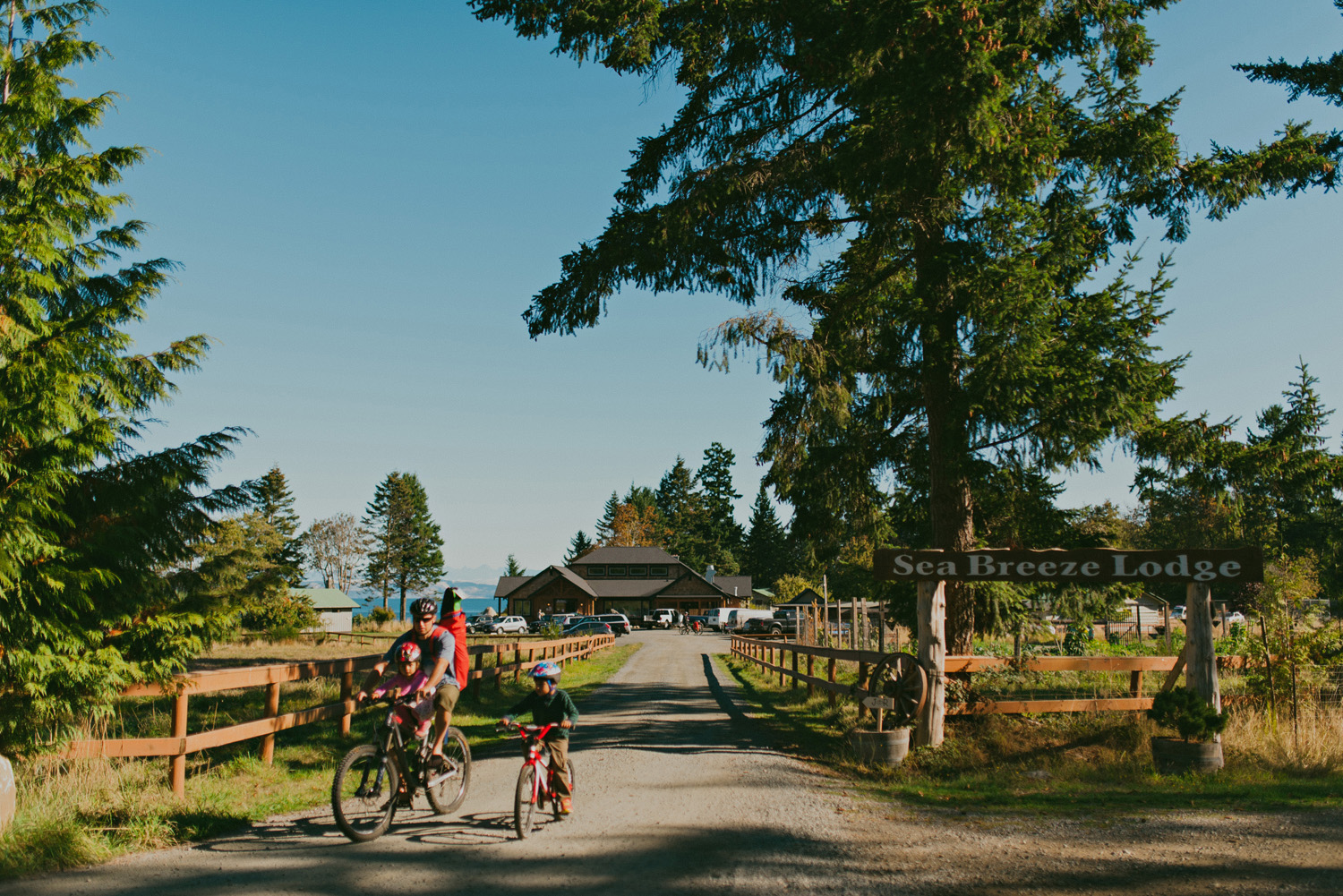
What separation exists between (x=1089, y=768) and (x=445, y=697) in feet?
25.0

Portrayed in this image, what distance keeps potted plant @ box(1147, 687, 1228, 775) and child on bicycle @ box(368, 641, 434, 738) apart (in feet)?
27.1

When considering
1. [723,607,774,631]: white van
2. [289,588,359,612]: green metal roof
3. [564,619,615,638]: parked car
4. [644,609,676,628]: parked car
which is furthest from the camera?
[289,588,359,612]: green metal roof

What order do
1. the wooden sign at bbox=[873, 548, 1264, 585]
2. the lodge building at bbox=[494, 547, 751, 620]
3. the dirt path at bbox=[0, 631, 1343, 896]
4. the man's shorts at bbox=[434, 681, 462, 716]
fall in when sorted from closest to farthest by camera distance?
1. the dirt path at bbox=[0, 631, 1343, 896]
2. the man's shorts at bbox=[434, 681, 462, 716]
3. the wooden sign at bbox=[873, 548, 1264, 585]
4. the lodge building at bbox=[494, 547, 751, 620]

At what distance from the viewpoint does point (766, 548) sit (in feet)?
357

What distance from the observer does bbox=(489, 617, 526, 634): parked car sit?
189ft

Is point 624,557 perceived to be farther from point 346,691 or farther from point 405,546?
point 346,691

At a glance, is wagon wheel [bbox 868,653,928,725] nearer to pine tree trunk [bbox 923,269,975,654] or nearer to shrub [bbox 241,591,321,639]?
pine tree trunk [bbox 923,269,975,654]

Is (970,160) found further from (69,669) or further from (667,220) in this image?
(69,669)

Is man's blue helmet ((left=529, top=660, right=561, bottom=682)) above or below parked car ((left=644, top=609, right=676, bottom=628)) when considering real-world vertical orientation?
above

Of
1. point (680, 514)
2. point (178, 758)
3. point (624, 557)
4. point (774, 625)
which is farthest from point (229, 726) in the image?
point (680, 514)

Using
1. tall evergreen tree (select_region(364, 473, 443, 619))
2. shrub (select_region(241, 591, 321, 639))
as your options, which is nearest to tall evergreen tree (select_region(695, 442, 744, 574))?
tall evergreen tree (select_region(364, 473, 443, 619))

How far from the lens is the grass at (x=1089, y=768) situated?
8172 mm

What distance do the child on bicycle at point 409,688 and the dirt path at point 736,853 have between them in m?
0.83

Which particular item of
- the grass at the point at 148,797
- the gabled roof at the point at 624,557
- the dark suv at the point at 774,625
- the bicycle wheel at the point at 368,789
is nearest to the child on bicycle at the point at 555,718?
the bicycle wheel at the point at 368,789
